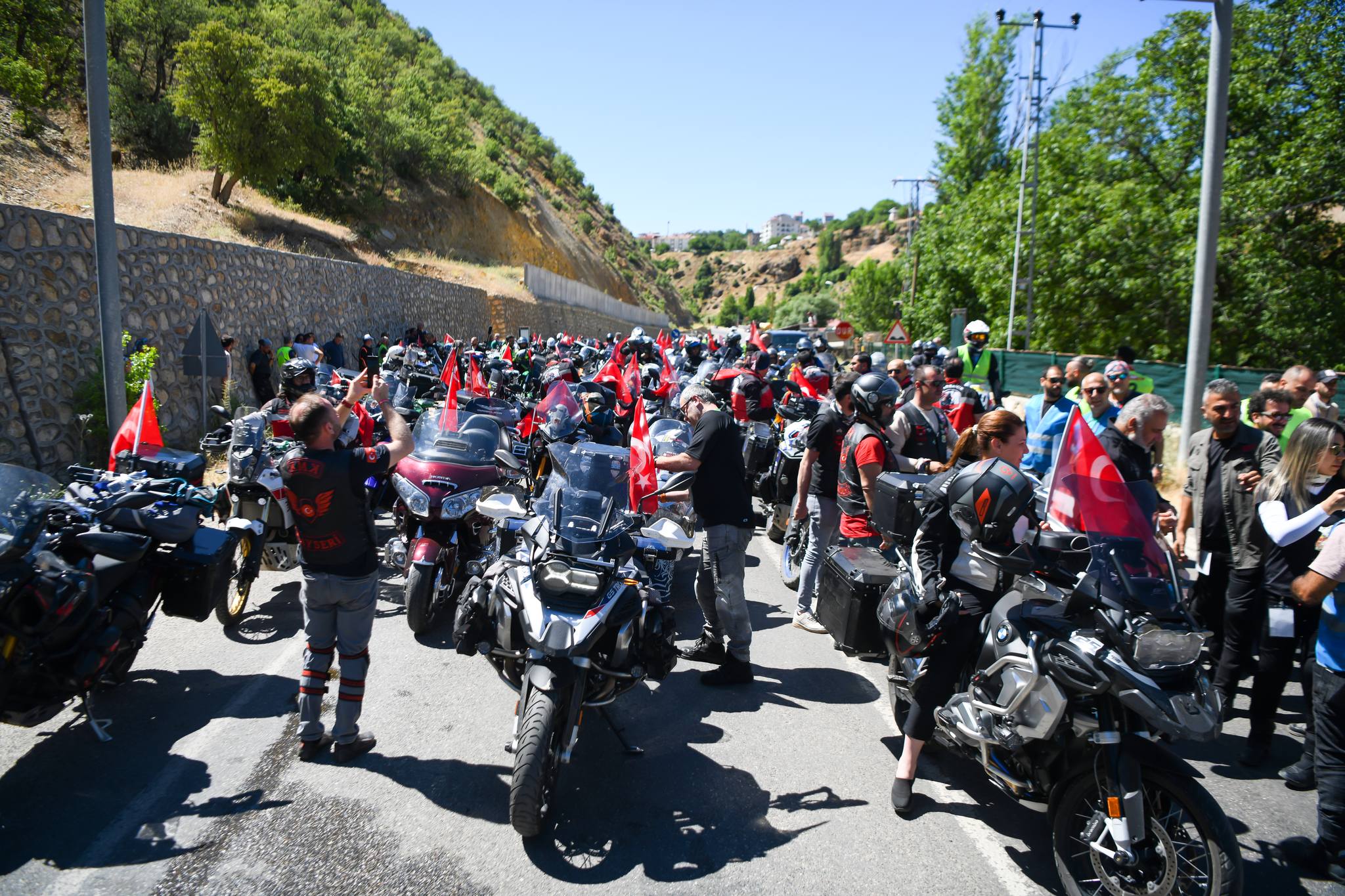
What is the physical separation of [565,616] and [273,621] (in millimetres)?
3661

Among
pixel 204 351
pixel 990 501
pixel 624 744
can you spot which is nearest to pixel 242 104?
pixel 204 351

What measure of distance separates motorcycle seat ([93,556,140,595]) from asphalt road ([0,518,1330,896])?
0.81 m

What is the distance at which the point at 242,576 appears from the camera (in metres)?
6.23

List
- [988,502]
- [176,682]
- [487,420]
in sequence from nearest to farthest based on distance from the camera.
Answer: [988,502], [176,682], [487,420]

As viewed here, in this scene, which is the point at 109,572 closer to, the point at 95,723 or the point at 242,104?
the point at 95,723

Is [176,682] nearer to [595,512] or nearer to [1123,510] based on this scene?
[595,512]

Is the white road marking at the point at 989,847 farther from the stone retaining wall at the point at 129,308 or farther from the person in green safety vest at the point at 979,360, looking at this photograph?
the stone retaining wall at the point at 129,308

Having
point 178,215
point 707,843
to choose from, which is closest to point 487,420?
point 707,843

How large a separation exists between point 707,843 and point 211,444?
5.67 meters

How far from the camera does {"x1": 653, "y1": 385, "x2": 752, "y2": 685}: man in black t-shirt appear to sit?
5.39m

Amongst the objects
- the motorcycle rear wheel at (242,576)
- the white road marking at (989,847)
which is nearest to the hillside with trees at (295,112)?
the motorcycle rear wheel at (242,576)

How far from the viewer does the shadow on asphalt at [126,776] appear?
3500mm

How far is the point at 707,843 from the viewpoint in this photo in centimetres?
366

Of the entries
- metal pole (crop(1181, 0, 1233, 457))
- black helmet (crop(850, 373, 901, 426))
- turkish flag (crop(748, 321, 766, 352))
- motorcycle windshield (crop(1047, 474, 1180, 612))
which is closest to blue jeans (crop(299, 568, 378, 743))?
black helmet (crop(850, 373, 901, 426))
